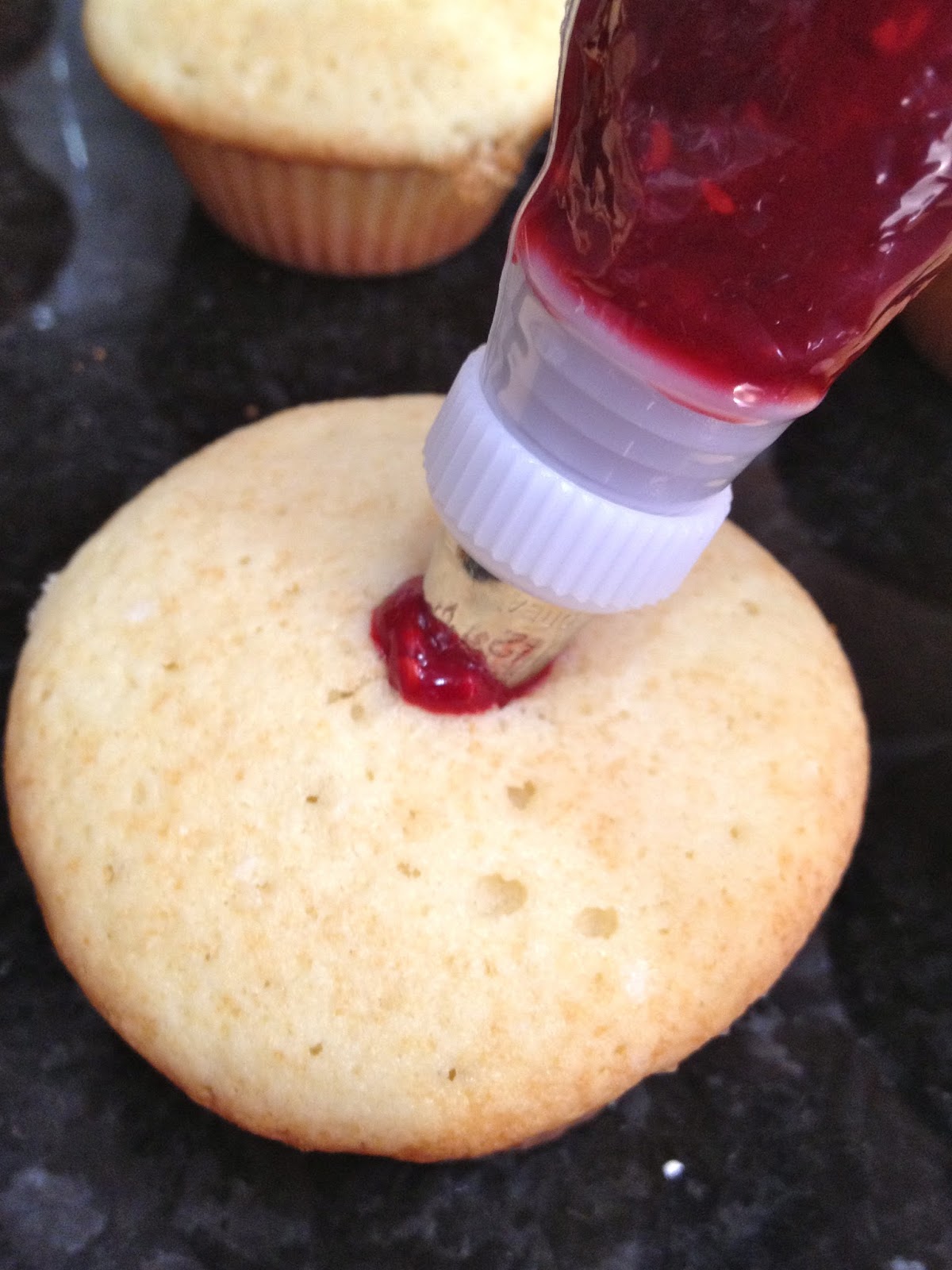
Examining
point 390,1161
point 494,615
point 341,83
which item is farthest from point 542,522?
point 341,83

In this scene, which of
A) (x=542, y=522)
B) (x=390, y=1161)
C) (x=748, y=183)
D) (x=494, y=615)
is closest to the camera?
(x=748, y=183)

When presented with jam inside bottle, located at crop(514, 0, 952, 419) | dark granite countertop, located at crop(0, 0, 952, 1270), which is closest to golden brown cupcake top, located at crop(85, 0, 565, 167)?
dark granite countertop, located at crop(0, 0, 952, 1270)

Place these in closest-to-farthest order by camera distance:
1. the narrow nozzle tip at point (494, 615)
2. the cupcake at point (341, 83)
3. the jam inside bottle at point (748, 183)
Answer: the jam inside bottle at point (748, 183), the narrow nozzle tip at point (494, 615), the cupcake at point (341, 83)

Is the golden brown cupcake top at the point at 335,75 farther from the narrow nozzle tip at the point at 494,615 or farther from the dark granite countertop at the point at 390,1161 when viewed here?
the narrow nozzle tip at the point at 494,615

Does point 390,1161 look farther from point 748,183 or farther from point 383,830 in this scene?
point 748,183

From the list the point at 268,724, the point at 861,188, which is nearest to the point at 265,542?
the point at 268,724

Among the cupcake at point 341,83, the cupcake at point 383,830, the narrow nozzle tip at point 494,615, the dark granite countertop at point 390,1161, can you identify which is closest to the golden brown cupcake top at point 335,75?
the cupcake at point 341,83

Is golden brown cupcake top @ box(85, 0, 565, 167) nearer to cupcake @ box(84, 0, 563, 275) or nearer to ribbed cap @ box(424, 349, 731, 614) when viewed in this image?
cupcake @ box(84, 0, 563, 275)
